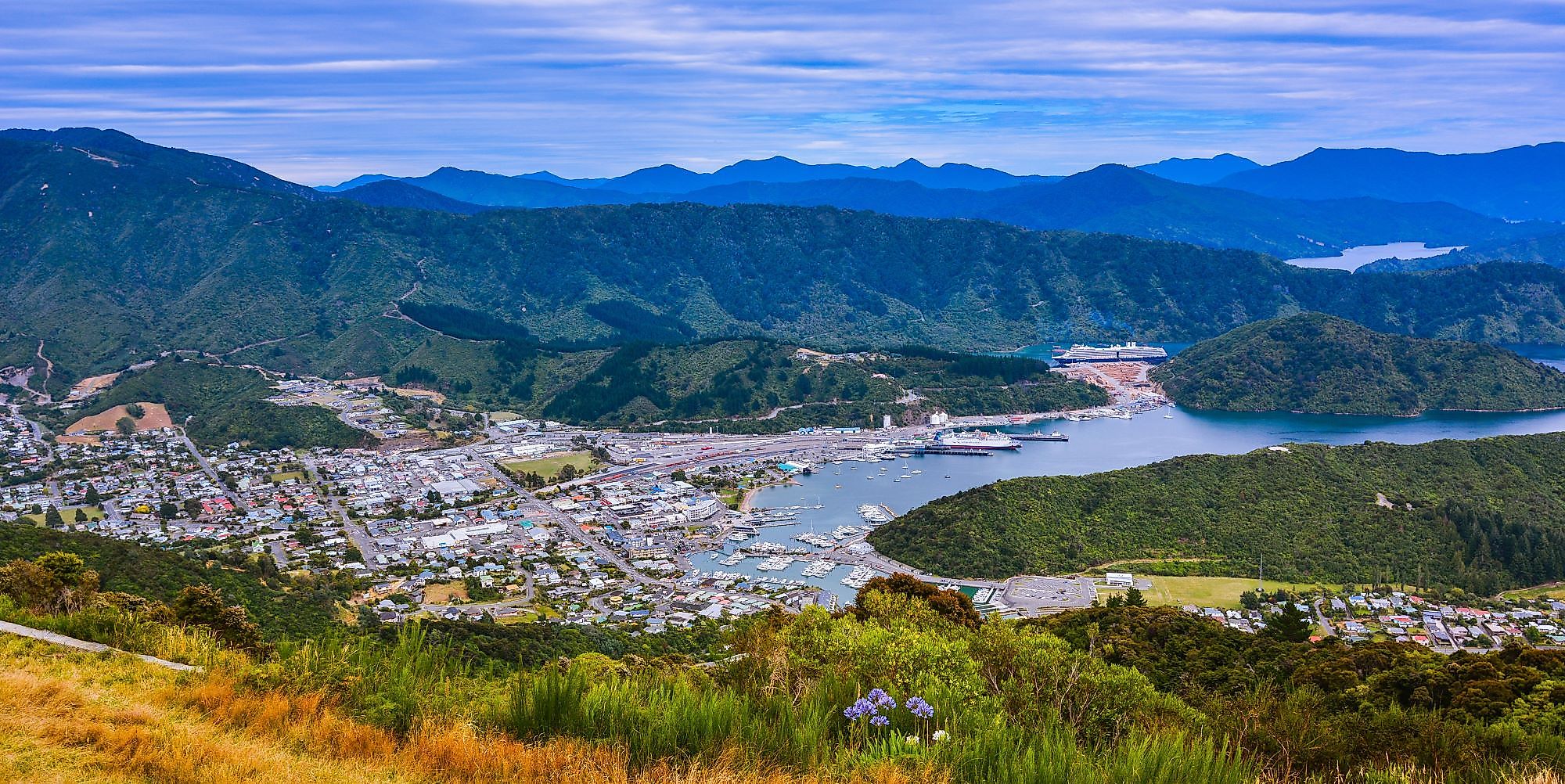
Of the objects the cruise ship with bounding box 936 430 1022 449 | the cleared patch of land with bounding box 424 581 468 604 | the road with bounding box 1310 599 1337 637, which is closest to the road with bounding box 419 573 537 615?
the cleared patch of land with bounding box 424 581 468 604

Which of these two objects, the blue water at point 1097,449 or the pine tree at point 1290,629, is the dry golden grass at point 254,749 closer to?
the pine tree at point 1290,629

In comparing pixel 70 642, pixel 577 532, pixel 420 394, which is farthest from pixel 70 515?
pixel 70 642

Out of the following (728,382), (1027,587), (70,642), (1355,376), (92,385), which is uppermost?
(70,642)

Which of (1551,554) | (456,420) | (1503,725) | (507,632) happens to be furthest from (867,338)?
(1503,725)

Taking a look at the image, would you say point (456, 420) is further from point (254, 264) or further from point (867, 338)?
point (867, 338)

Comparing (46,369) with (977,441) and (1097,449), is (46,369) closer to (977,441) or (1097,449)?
(977,441)

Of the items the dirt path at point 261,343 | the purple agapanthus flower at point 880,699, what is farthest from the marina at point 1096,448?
the dirt path at point 261,343
